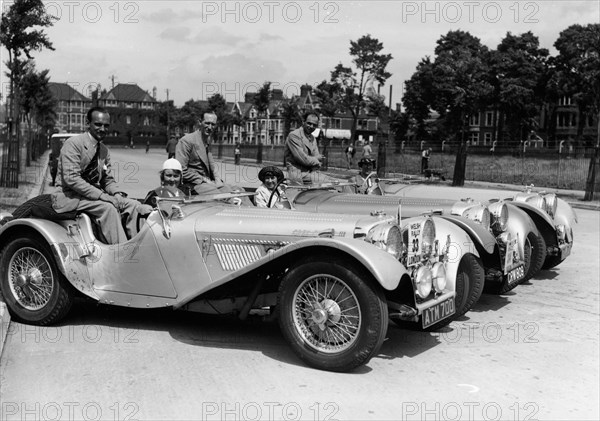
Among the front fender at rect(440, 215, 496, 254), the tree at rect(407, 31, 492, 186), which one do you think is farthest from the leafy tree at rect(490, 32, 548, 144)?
the front fender at rect(440, 215, 496, 254)

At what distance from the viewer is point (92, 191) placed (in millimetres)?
6246

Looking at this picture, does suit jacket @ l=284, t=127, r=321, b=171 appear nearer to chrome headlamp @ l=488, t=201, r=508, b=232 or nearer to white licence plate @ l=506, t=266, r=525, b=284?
chrome headlamp @ l=488, t=201, r=508, b=232

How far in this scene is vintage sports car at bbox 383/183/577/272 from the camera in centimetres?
853

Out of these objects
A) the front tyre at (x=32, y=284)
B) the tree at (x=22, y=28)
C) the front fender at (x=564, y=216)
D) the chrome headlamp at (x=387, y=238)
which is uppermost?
the tree at (x=22, y=28)

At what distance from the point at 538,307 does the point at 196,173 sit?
172 inches

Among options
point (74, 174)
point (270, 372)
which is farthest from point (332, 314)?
point (74, 174)

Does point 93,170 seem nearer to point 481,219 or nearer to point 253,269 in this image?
point 253,269

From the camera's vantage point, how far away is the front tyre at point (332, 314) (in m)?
4.87

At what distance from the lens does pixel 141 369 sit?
5105mm

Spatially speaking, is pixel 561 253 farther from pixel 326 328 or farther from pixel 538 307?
pixel 326 328

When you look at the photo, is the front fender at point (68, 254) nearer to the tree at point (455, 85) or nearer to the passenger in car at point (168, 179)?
the passenger in car at point (168, 179)

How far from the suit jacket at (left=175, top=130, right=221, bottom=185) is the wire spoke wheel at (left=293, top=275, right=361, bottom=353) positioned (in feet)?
12.6

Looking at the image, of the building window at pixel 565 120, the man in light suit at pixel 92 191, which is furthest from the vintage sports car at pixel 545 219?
the building window at pixel 565 120

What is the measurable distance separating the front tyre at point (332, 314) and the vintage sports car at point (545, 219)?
12.6 ft
